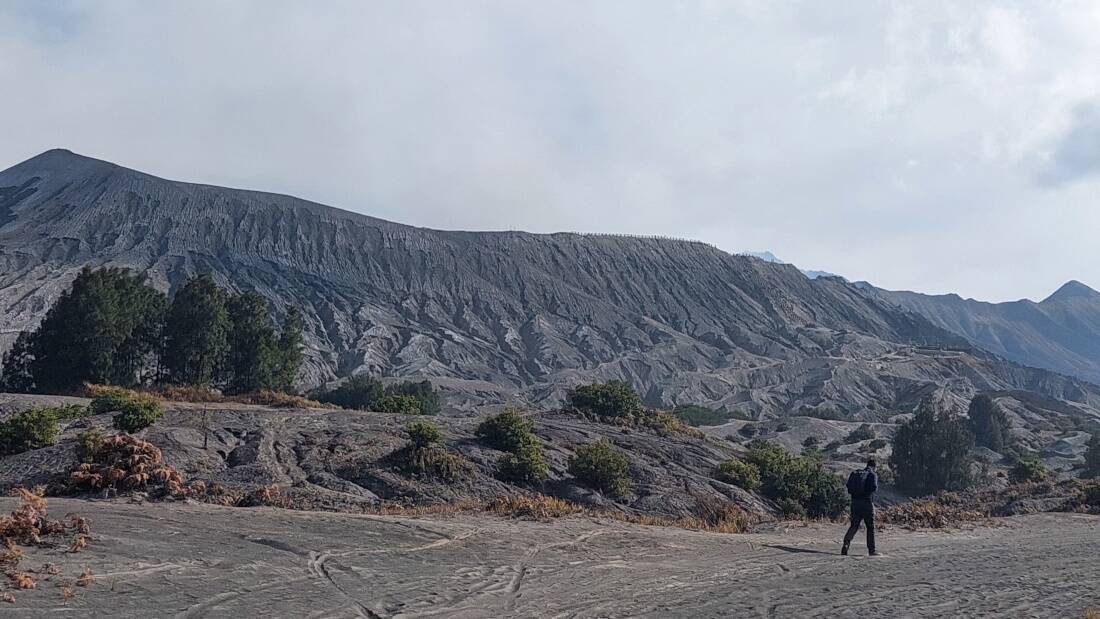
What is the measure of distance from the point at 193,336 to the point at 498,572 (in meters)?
34.7

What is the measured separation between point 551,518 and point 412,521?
310 cm

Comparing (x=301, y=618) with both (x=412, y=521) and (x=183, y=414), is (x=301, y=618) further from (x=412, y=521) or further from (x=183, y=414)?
(x=183, y=414)

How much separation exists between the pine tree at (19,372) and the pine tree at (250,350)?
9.05 metres

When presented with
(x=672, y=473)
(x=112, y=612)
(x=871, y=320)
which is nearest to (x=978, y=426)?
(x=672, y=473)

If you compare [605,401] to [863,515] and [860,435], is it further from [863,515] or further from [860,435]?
[860,435]

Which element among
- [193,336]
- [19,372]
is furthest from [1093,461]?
[19,372]

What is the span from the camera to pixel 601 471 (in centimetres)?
2516

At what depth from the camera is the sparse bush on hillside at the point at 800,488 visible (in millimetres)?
29125

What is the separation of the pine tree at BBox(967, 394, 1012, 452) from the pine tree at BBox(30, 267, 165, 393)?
2492 inches

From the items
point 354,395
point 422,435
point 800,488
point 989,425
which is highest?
point 989,425

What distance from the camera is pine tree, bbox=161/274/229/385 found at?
42.5 meters

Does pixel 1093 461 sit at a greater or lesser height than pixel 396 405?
lesser

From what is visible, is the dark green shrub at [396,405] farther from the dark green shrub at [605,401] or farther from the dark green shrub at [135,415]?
the dark green shrub at [135,415]

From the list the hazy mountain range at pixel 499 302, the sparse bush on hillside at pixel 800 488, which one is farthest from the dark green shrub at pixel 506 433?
the hazy mountain range at pixel 499 302
